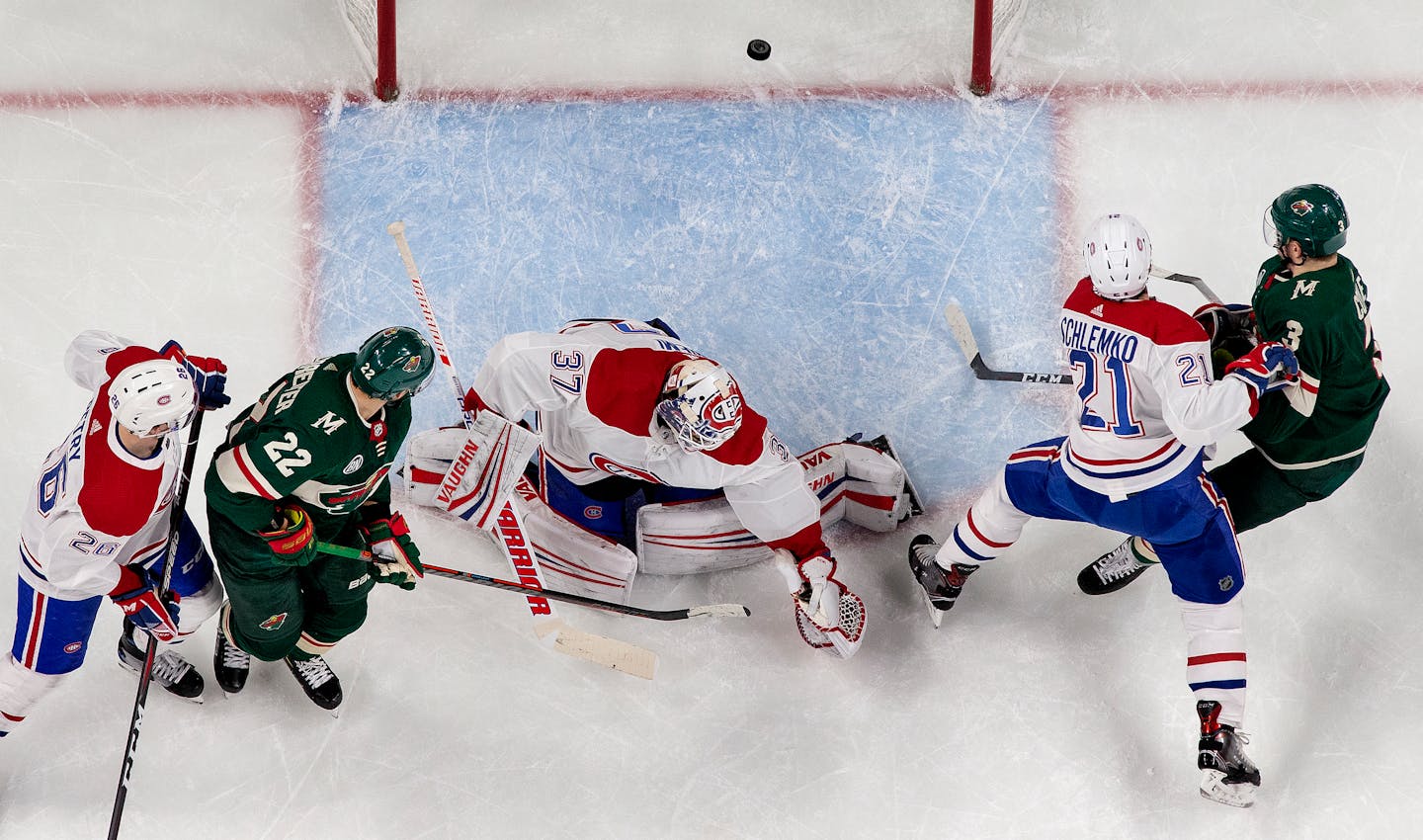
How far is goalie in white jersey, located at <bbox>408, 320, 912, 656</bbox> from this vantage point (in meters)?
3.12

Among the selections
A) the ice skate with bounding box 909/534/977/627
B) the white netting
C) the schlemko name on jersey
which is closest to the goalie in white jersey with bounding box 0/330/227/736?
the white netting

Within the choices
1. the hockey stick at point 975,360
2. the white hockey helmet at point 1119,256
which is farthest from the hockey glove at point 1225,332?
the hockey stick at point 975,360

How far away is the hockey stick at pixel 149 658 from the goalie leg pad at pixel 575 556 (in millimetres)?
807

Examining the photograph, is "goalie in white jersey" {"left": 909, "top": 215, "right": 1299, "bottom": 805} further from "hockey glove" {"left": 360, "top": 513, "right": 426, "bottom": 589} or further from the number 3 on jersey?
"hockey glove" {"left": 360, "top": 513, "right": 426, "bottom": 589}

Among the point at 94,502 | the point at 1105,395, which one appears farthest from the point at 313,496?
the point at 1105,395

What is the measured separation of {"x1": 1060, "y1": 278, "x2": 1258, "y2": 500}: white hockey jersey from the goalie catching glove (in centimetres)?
66

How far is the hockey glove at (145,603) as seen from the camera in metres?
2.94

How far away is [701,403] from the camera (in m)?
2.97

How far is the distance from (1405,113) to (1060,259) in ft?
4.07

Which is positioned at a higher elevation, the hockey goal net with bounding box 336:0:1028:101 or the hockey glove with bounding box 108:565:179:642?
the hockey goal net with bounding box 336:0:1028:101

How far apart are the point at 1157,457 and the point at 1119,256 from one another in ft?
1.46

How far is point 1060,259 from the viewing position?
406cm

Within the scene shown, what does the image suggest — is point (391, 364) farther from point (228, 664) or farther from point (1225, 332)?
point (1225, 332)

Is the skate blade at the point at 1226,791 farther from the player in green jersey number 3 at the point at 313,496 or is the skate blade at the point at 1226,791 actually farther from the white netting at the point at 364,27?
the white netting at the point at 364,27
